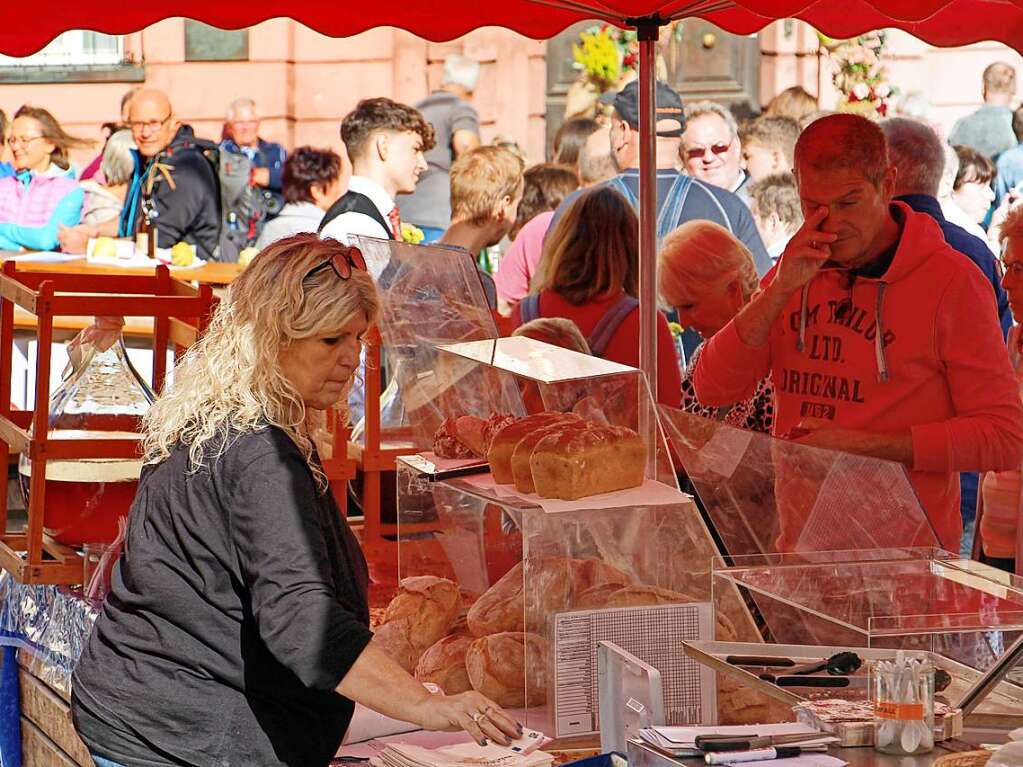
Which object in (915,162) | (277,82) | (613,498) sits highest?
(277,82)

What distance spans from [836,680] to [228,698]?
0.74 meters

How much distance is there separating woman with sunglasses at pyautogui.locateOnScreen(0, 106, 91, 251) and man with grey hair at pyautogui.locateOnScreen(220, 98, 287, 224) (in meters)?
1.26

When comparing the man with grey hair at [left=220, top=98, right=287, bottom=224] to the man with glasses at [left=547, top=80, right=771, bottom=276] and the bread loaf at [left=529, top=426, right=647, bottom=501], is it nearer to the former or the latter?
the man with glasses at [left=547, top=80, right=771, bottom=276]

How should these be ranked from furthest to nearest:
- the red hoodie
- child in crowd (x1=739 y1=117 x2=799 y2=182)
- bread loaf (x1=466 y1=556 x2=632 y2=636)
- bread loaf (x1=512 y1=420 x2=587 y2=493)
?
child in crowd (x1=739 y1=117 x2=799 y2=182) → the red hoodie → bread loaf (x1=512 y1=420 x2=587 y2=493) → bread loaf (x1=466 y1=556 x2=632 y2=636)

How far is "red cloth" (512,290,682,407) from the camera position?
11.4ft

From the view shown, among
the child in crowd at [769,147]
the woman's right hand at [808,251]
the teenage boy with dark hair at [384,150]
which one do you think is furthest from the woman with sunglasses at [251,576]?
the child in crowd at [769,147]

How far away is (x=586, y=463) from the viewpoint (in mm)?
2186

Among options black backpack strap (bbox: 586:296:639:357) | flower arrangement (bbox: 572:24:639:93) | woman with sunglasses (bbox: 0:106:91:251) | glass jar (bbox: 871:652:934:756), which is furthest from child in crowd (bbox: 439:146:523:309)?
flower arrangement (bbox: 572:24:639:93)

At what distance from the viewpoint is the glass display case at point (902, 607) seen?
1.79m

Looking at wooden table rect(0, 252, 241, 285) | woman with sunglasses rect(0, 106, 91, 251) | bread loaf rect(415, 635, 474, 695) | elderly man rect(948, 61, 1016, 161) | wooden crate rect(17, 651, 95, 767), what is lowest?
wooden crate rect(17, 651, 95, 767)

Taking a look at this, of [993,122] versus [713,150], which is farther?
[993,122]

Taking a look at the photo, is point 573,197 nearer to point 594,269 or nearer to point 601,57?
point 594,269

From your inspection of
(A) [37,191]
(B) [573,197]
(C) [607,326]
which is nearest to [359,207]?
(B) [573,197]

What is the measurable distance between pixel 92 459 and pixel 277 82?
1019cm
